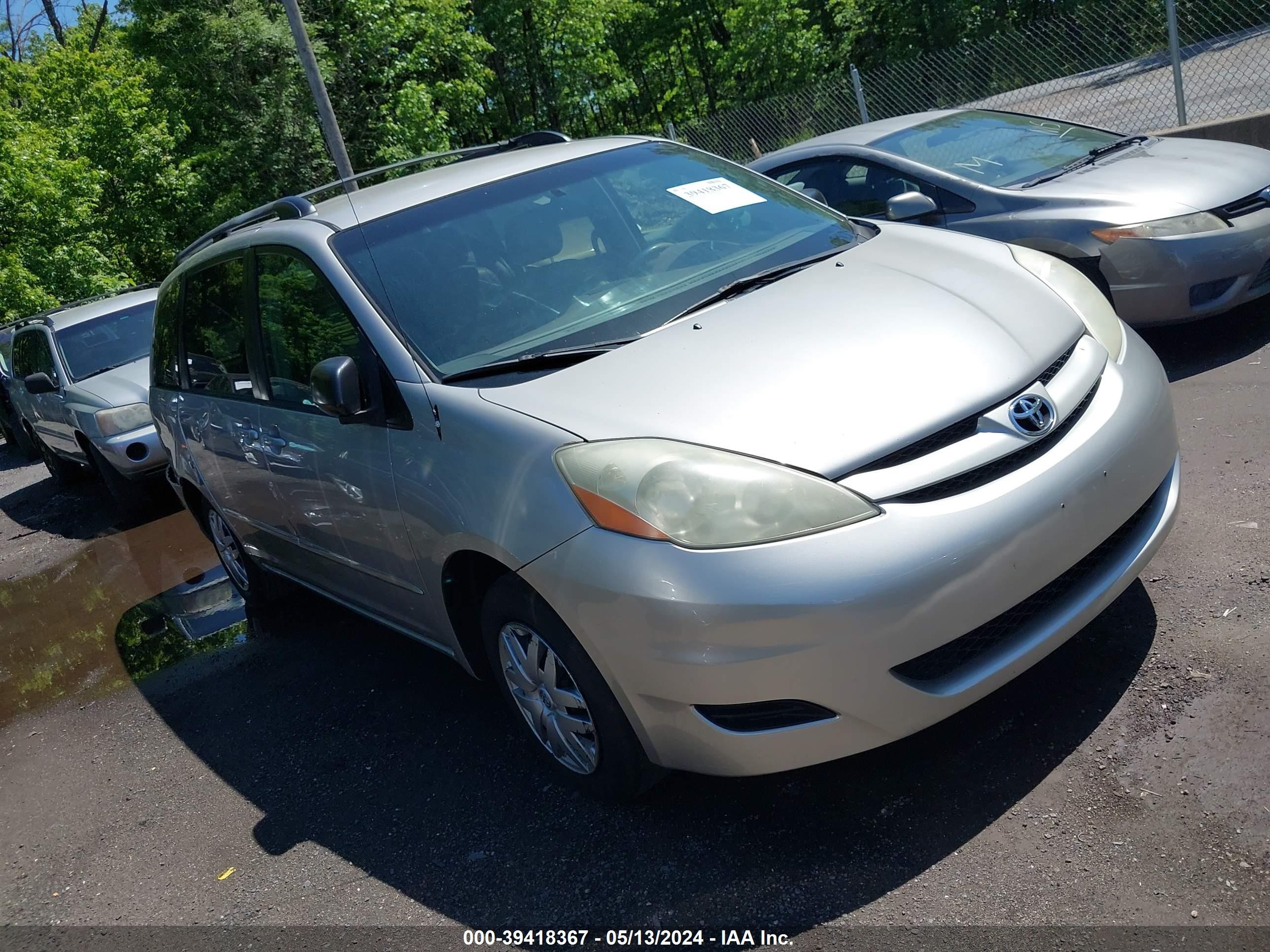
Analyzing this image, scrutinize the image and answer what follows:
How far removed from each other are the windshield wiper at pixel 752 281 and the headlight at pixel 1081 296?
0.65 metres

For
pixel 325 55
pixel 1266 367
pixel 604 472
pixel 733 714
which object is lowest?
pixel 1266 367

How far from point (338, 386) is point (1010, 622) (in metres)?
2.01

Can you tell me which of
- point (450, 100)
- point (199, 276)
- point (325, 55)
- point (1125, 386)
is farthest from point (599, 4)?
point (1125, 386)

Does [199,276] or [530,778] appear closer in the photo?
[530,778]

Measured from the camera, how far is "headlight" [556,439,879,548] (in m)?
2.62

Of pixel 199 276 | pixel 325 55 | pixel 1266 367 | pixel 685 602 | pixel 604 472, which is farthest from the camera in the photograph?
pixel 325 55

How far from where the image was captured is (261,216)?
4789 mm

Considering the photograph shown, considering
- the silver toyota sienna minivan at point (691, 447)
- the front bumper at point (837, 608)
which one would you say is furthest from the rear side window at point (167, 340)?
the front bumper at point (837, 608)

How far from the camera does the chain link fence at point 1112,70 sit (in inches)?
398

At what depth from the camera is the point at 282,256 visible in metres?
4.09

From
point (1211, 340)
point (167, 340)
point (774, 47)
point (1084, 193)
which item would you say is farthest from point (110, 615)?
point (774, 47)

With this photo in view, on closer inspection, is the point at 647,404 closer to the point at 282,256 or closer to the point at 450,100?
the point at 282,256

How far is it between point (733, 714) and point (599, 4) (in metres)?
28.6

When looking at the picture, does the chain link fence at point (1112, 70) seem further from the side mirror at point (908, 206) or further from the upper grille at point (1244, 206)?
the side mirror at point (908, 206)
